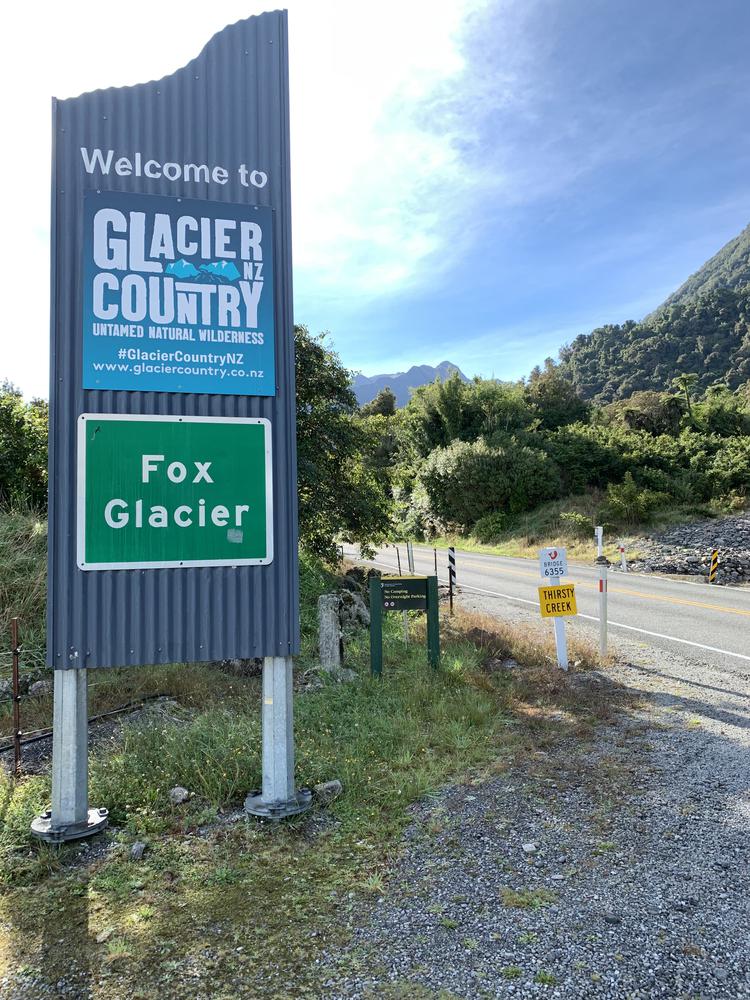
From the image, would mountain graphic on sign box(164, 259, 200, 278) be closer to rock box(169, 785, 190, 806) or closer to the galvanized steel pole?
the galvanized steel pole

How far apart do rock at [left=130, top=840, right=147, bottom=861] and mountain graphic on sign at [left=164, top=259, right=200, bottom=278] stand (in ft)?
11.8

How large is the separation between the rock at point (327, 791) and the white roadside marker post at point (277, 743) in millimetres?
178

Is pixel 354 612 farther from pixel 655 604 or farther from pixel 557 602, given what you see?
pixel 655 604

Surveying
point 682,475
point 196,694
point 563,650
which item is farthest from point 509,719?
point 682,475

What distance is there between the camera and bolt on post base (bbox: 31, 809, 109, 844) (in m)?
3.94

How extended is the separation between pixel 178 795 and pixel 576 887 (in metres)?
2.67

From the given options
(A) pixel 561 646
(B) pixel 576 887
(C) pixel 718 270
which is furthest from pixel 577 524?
(C) pixel 718 270

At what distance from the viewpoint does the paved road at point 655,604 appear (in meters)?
10.3

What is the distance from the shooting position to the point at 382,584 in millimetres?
8312

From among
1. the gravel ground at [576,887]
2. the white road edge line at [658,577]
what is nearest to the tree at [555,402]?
the white road edge line at [658,577]

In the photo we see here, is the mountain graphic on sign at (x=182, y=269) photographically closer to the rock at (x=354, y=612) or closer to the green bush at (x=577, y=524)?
the rock at (x=354, y=612)

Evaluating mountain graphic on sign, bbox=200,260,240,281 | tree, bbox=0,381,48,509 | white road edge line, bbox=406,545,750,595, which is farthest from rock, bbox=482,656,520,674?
white road edge line, bbox=406,545,750,595

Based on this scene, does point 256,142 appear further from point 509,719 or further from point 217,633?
point 509,719

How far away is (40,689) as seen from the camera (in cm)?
699
